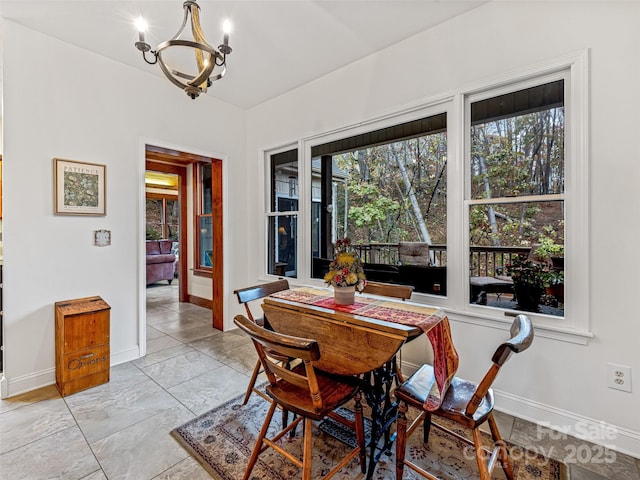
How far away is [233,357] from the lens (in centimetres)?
301

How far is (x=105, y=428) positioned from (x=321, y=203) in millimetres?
2604

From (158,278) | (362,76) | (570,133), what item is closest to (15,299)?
(362,76)

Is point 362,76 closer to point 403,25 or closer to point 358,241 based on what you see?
point 403,25

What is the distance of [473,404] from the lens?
1.24 m

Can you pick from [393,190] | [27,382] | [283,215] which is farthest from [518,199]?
[27,382]

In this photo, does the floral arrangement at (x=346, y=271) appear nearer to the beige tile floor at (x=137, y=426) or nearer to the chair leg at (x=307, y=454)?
the chair leg at (x=307, y=454)

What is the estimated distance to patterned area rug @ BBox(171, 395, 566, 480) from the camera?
1.56 meters

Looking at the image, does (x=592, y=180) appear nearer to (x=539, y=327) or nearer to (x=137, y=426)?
(x=539, y=327)

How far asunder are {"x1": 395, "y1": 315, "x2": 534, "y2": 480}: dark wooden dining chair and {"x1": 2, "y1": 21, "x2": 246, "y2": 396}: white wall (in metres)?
2.74

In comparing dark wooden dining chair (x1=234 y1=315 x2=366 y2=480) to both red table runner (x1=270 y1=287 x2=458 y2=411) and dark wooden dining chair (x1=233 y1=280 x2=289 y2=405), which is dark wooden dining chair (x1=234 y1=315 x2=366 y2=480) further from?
dark wooden dining chair (x1=233 y1=280 x2=289 y2=405)

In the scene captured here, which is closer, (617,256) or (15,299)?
(617,256)

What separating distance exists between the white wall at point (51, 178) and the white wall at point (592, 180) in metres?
2.73

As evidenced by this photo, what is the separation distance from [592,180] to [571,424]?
4.94 ft

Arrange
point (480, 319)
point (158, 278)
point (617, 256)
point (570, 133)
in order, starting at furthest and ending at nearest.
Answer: point (158, 278) → point (480, 319) → point (570, 133) → point (617, 256)
